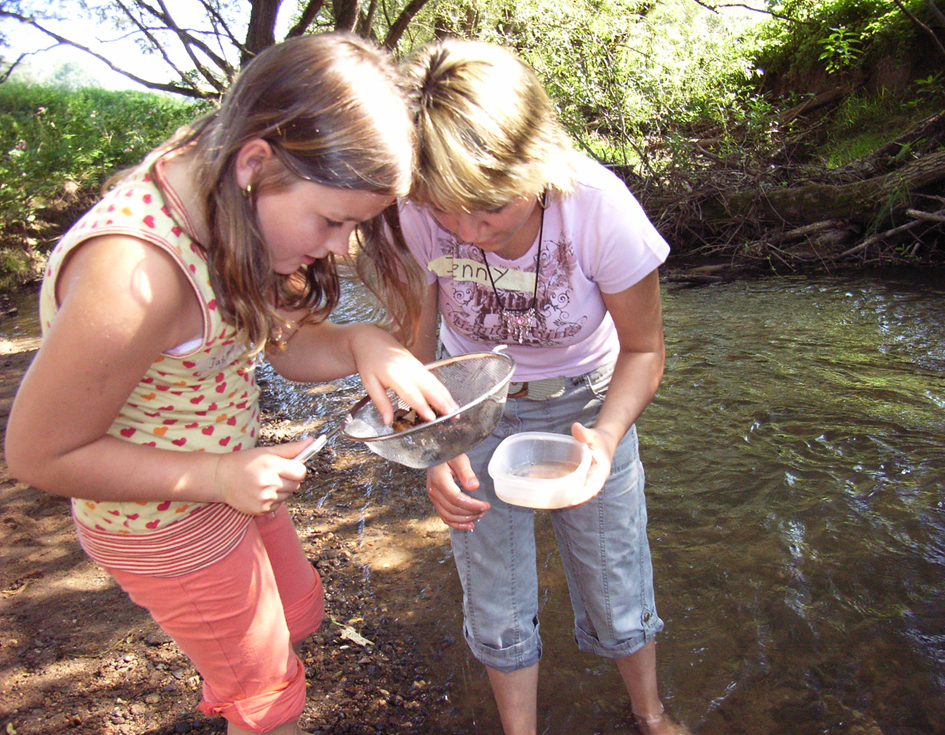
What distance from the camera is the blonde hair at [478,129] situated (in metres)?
1.34

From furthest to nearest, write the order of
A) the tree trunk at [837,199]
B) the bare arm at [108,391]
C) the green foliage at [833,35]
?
the green foliage at [833,35] < the tree trunk at [837,199] < the bare arm at [108,391]

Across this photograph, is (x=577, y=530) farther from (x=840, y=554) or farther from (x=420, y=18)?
(x=420, y=18)

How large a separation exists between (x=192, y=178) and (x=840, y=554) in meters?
2.60

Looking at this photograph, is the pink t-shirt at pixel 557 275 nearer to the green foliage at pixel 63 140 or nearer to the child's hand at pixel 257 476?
the child's hand at pixel 257 476

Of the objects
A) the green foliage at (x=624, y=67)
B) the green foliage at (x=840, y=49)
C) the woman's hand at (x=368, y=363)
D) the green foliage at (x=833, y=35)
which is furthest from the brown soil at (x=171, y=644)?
the green foliage at (x=833, y=35)

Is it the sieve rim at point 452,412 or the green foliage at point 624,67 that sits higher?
the green foliage at point 624,67

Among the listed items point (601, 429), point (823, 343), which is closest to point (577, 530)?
point (601, 429)

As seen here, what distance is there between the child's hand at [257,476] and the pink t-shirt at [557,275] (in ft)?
1.97

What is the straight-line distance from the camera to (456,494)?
62.4 inches

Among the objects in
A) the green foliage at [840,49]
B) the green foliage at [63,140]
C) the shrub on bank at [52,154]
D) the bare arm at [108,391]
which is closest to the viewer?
the bare arm at [108,391]

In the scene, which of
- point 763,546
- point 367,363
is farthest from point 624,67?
point 367,363

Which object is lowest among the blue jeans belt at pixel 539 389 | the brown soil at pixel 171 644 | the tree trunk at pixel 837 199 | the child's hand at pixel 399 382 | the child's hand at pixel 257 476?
the brown soil at pixel 171 644

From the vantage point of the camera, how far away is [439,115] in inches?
53.0

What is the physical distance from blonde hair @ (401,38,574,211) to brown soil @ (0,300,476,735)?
1496mm
